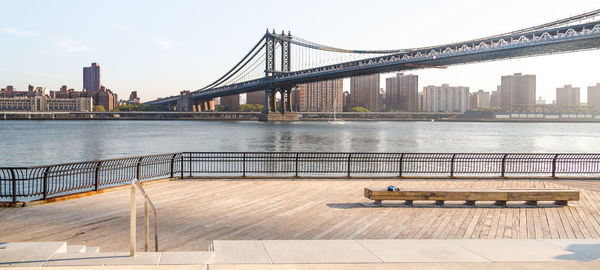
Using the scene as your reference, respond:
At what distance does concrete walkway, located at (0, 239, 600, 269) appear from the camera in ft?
20.6

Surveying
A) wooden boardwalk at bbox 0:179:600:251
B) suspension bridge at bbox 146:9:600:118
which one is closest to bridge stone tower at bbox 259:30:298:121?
suspension bridge at bbox 146:9:600:118

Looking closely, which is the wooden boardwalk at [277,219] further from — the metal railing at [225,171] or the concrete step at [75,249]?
the metal railing at [225,171]

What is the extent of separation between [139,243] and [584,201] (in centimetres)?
1151

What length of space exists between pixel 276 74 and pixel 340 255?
142031 mm

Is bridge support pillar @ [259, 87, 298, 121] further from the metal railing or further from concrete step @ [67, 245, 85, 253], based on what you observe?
concrete step @ [67, 245, 85, 253]

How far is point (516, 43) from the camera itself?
7875 centimetres

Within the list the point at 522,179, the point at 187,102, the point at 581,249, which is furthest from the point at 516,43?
the point at 187,102

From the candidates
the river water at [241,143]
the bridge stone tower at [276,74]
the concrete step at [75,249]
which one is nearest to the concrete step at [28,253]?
the concrete step at [75,249]

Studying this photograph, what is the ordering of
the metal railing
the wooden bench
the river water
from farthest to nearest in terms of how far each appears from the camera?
1. the river water
2. the metal railing
3. the wooden bench

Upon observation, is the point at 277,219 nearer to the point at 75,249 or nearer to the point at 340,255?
the point at 340,255

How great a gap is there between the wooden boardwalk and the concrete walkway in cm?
138

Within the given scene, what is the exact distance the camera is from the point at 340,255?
6957mm

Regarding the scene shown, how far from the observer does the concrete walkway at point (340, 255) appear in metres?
6.27

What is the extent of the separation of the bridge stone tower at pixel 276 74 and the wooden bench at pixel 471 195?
438 feet
